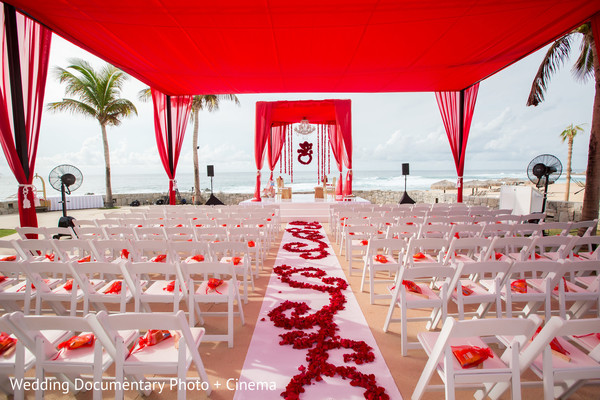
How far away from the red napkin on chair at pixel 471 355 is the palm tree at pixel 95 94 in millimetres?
14612

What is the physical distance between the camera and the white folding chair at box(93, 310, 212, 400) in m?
1.45

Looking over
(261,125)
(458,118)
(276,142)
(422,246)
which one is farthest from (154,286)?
(276,142)

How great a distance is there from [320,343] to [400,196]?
1416cm

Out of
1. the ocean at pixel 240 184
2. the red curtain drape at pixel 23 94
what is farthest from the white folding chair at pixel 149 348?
the ocean at pixel 240 184

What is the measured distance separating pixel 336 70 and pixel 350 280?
14.3 ft

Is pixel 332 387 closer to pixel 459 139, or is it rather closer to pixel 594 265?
pixel 594 265

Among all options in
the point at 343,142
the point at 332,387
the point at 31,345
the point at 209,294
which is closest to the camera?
the point at 31,345

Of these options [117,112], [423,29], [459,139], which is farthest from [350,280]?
[117,112]

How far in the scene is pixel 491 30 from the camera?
4.49 m

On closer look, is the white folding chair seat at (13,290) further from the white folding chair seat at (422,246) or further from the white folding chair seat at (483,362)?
the white folding chair seat at (422,246)

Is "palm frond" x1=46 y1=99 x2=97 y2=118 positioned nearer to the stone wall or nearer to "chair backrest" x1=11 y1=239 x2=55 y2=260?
the stone wall

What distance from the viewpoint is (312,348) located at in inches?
99.0

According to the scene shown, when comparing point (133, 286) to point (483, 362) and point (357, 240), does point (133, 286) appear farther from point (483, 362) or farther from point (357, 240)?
point (357, 240)

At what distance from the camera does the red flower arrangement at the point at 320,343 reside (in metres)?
2.04
